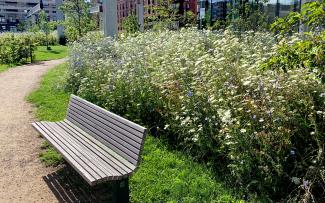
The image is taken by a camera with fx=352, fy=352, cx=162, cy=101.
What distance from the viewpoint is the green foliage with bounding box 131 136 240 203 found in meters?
3.72

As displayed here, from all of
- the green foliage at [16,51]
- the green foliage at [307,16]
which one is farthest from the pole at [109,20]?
the green foliage at [307,16]

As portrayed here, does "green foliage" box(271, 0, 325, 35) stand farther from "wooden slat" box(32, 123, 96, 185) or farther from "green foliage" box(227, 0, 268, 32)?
"green foliage" box(227, 0, 268, 32)

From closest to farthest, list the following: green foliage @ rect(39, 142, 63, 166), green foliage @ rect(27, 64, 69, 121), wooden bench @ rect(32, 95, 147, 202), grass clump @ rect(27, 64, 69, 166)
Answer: wooden bench @ rect(32, 95, 147, 202) → green foliage @ rect(39, 142, 63, 166) → grass clump @ rect(27, 64, 69, 166) → green foliage @ rect(27, 64, 69, 121)

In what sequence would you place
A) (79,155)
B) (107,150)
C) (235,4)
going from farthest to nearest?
(235,4) < (107,150) < (79,155)

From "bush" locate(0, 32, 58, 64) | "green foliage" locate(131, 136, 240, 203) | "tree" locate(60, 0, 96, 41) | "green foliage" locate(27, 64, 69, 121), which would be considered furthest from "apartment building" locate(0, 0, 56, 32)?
"green foliage" locate(131, 136, 240, 203)

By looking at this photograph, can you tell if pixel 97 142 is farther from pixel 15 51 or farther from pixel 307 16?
pixel 15 51

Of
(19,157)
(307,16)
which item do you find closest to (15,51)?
(19,157)

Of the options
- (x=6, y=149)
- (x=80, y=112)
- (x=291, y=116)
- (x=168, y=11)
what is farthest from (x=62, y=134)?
(x=168, y=11)

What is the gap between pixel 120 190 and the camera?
3512mm

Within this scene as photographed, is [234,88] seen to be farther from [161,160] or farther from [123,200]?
[123,200]

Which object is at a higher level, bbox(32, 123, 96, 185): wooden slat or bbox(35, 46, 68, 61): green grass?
bbox(35, 46, 68, 61): green grass

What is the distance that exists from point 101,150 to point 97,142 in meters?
0.30

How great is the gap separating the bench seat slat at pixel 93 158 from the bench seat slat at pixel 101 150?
42 millimetres

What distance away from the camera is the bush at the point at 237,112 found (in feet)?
11.7
